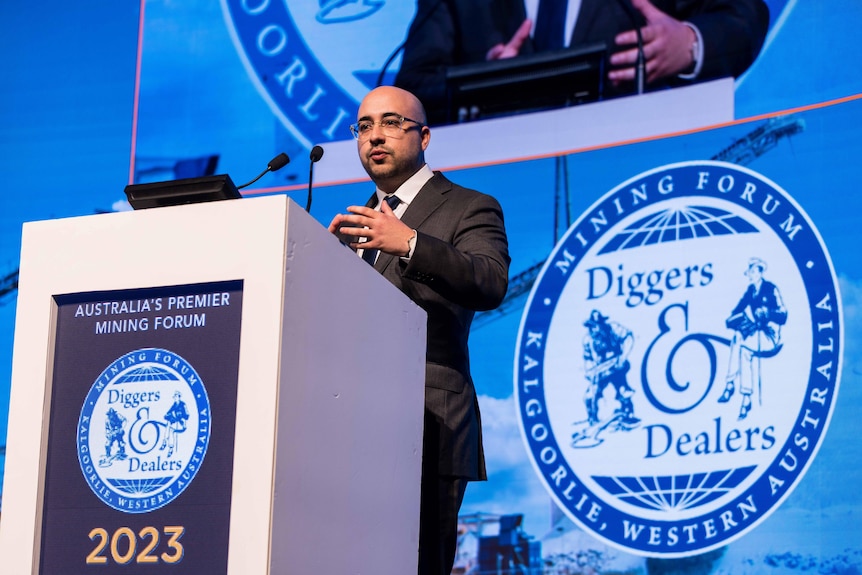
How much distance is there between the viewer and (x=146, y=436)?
1.54 metres

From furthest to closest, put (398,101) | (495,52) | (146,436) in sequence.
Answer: (495,52) < (398,101) < (146,436)

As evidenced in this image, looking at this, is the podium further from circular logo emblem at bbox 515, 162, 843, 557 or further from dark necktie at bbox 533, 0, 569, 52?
dark necktie at bbox 533, 0, 569, 52

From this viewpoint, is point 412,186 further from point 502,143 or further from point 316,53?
point 316,53

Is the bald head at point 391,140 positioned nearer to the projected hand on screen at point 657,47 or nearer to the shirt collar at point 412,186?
the shirt collar at point 412,186

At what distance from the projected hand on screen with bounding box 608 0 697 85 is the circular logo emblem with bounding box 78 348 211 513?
2.56 metres

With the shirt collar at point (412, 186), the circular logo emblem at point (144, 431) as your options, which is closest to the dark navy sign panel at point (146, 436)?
the circular logo emblem at point (144, 431)

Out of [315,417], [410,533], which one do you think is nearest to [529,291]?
[410,533]

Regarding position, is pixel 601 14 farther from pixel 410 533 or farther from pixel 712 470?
pixel 410 533

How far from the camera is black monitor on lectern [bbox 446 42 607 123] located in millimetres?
3848

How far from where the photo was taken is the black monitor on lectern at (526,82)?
3.85 m

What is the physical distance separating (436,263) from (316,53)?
2.48 m

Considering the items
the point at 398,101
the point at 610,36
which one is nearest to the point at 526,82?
the point at 610,36

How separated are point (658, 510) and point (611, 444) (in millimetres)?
236

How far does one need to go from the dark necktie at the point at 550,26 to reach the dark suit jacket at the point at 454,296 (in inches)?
68.4
